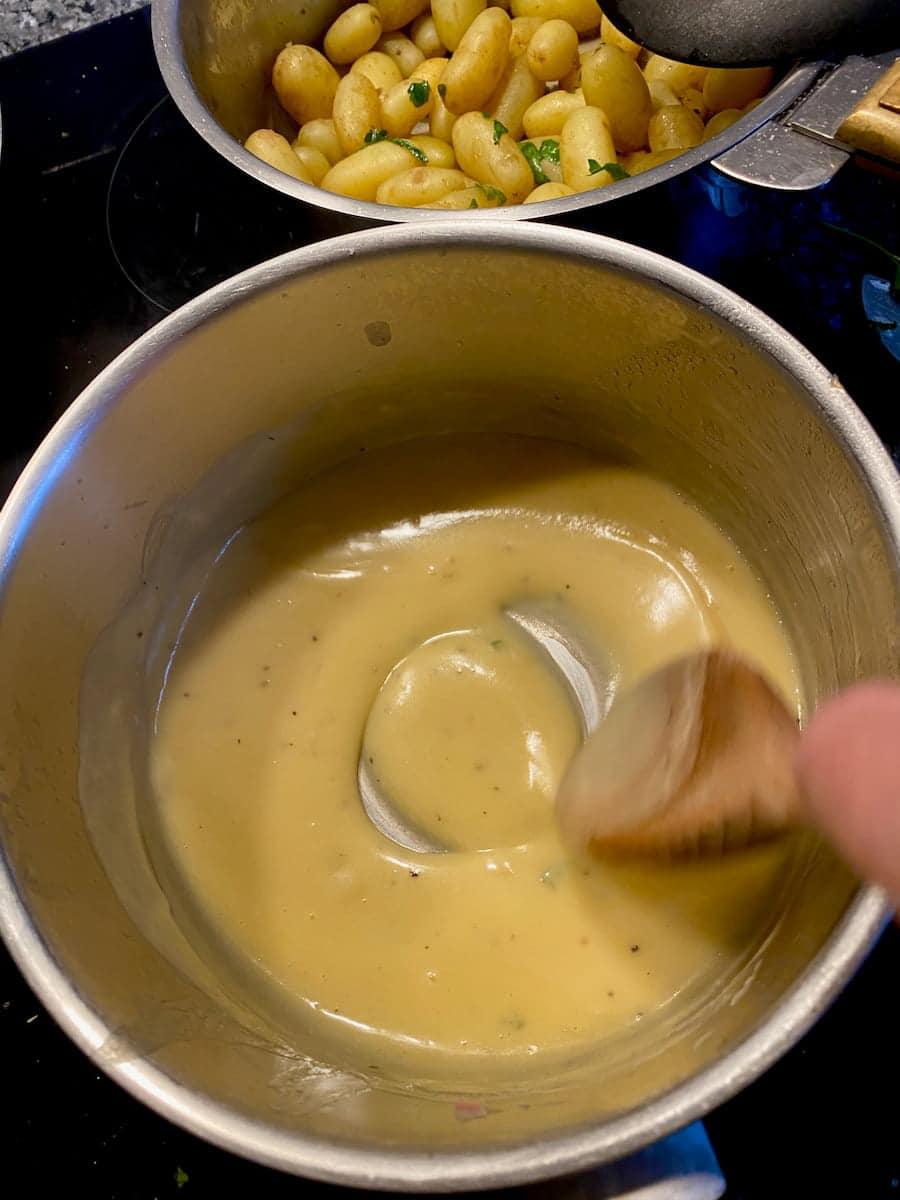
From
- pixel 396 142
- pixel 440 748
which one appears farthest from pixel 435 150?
pixel 440 748

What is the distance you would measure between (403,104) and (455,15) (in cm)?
12

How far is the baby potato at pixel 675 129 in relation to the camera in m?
0.90

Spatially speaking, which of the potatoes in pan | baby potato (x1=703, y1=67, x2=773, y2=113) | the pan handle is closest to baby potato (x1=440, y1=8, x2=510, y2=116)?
the potatoes in pan

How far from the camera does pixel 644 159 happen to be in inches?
36.1

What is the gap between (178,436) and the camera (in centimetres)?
71

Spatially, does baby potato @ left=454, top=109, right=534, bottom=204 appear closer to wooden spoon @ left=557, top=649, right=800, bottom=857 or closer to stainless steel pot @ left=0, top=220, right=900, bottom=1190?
stainless steel pot @ left=0, top=220, right=900, bottom=1190

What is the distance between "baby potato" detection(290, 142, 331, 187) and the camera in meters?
0.97

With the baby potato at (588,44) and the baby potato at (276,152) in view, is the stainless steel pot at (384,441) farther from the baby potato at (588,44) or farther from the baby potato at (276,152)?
the baby potato at (588,44)

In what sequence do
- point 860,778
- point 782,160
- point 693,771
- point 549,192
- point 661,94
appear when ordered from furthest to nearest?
point 661,94, point 549,192, point 782,160, point 693,771, point 860,778

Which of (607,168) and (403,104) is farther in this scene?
(403,104)

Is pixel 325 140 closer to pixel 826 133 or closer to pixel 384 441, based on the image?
pixel 384 441

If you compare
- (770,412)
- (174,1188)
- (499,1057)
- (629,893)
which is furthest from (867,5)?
(174,1188)

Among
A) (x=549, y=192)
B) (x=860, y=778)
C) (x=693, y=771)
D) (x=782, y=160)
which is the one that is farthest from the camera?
(x=549, y=192)

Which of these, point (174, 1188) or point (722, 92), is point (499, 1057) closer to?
point (174, 1188)
